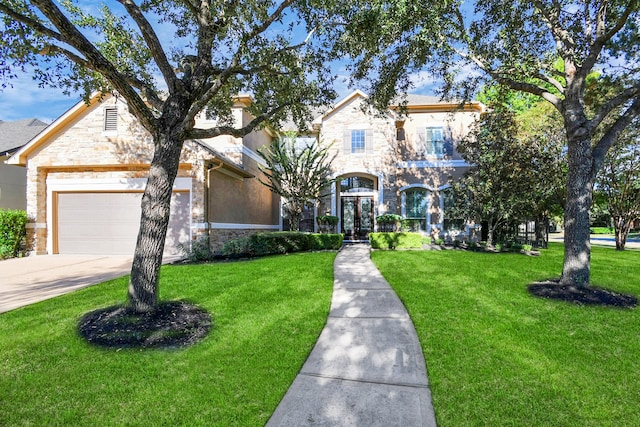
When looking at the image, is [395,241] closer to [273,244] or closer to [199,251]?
[273,244]

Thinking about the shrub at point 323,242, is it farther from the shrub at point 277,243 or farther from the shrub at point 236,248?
the shrub at point 236,248

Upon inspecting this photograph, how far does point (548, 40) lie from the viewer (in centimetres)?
762

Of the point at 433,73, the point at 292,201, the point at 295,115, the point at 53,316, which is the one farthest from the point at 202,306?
the point at 292,201

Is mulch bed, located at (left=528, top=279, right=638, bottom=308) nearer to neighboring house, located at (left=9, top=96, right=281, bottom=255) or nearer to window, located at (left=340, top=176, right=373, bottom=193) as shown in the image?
neighboring house, located at (left=9, top=96, right=281, bottom=255)

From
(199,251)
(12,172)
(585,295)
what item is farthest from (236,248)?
(12,172)

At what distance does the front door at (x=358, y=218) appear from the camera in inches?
691

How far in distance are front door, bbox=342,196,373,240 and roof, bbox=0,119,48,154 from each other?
16023 mm

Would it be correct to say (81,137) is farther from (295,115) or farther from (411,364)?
(411,364)

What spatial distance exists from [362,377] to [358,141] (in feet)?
48.0

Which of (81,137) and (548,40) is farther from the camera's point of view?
(81,137)

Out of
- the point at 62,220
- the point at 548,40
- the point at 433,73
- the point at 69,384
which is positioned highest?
the point at 548,40

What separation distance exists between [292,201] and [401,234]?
197 inches

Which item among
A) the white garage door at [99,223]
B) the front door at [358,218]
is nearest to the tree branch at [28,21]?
the white garage door at [99,223]

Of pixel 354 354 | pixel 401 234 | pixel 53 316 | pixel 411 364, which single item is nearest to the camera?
pixel 411 364
